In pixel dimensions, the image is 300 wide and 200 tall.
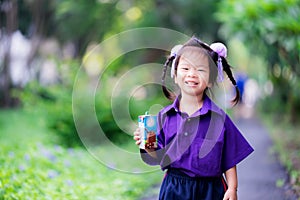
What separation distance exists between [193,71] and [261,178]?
3.46 metres

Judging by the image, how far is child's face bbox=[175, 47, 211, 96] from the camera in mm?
2701

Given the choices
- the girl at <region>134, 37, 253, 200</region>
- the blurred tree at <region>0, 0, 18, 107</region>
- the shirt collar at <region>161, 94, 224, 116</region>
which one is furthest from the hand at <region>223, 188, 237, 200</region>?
the blurred tree at <region>0, 0, 18, 107</region>

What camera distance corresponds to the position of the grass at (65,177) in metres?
4.32

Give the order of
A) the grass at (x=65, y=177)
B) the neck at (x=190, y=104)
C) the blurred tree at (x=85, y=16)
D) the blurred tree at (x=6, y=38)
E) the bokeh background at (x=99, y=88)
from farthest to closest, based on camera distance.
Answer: the blurred tree at (x=6, y=38), the blurred tree at (x=85, y=16), the bokeh background at (x=99, y=88), the grass at (x=65, y=177), the neck at (x=190, y=104)

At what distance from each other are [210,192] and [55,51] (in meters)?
16.7

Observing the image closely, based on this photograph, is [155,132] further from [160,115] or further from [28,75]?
[28,75]

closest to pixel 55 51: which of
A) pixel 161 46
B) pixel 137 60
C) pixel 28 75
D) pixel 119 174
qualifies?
pixel 28 75

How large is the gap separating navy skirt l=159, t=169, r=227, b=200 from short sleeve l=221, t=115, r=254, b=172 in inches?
4.2

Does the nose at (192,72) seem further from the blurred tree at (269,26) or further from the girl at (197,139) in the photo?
the blurred tree at (269,26)

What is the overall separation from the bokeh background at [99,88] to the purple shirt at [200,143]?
38cm

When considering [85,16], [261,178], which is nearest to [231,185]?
[261,178]

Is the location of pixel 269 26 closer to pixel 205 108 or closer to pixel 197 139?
pixel 205 108

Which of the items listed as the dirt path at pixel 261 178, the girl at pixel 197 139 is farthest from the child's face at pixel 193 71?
the dirt path at pixel 261 178

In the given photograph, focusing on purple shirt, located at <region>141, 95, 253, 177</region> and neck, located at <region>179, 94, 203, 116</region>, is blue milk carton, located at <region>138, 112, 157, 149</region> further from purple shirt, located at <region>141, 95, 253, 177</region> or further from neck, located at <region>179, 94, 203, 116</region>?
neck, located at <region>179, 94, 203, 116</region>
